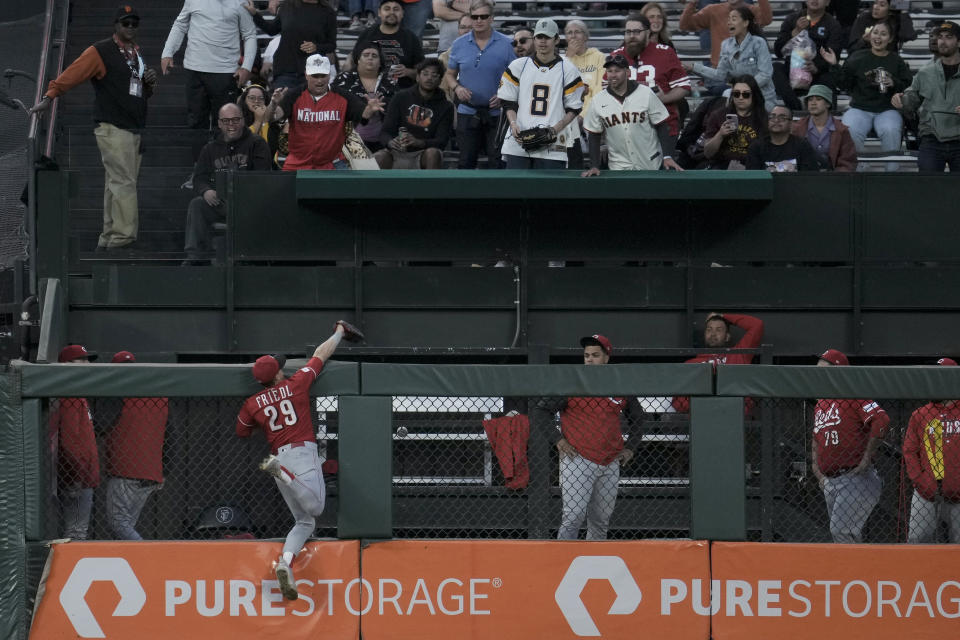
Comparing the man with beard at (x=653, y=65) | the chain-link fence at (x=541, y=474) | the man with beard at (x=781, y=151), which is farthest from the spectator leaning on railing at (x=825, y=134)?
the chain-link fence at (x=541, y=474)

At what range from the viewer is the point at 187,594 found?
286 inches

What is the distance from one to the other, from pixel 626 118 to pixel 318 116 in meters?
2.57

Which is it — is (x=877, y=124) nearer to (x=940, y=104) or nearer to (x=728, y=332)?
(x=940, y=104)

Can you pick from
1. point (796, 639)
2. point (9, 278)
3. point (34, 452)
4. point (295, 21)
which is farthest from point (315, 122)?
point (796, 639)

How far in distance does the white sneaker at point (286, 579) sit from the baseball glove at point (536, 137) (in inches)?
211

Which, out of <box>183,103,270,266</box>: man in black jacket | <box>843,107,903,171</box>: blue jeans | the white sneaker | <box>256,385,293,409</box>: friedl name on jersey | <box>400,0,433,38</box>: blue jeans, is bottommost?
the white sneaker

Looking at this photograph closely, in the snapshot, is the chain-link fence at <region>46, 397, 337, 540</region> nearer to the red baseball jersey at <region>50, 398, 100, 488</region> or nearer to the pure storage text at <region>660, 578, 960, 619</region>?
the red baseball jersey at <region>50, 398, 100, 488</region>

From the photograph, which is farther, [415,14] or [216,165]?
Answer: [415,14]

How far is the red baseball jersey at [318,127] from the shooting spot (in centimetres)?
1166

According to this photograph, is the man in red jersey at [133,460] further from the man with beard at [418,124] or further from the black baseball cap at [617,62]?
the black baseball cap at [617,62]

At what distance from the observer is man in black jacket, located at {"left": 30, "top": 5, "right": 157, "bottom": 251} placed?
11797mm

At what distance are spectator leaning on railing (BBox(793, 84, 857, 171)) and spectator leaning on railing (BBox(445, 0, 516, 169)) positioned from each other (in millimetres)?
2688

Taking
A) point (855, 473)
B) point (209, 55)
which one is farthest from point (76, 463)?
point (209, 55)

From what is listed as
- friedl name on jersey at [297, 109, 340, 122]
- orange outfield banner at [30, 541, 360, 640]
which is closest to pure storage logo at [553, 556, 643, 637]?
orange outfield banner at [30, 541, 360, 640]
